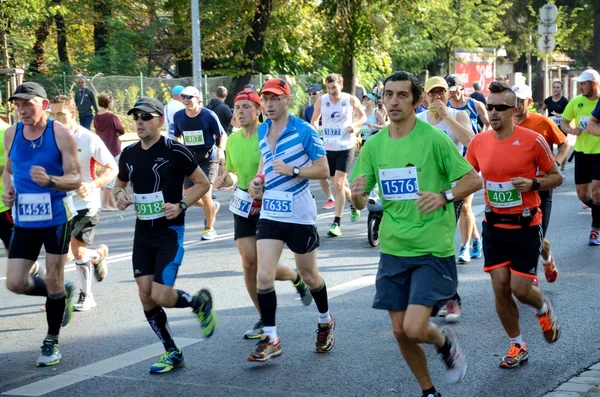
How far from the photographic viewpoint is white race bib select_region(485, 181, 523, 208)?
6828mm

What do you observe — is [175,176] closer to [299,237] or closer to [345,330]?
[299,237]

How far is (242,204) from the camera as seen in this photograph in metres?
7.37

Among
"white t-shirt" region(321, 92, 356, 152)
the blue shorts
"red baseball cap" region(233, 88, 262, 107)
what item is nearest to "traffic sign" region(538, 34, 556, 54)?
"white t-shirt" region(321, 92, 356, 152)

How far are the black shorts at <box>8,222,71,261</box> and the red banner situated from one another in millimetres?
38915

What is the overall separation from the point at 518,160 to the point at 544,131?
195 cm

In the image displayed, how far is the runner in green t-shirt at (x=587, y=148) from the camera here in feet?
39.1

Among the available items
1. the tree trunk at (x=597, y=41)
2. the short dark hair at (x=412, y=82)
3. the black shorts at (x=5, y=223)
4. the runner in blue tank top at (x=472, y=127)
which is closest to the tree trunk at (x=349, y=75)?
the tree trunk at (x=597, y=41)

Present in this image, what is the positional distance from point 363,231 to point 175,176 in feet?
22.6

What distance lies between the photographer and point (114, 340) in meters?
7.52

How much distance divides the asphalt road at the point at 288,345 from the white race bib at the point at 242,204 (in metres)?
0.94

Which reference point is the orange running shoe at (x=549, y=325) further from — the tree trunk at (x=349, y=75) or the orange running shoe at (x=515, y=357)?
the tree trunk at (x=349, y=75)

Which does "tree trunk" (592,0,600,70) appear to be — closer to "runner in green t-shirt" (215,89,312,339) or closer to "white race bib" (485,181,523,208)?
"runner in green t-shirt" (215,89,312,339)

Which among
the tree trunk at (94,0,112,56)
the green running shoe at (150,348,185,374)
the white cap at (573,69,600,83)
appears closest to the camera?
the green running shoe at (150,348,185,374)

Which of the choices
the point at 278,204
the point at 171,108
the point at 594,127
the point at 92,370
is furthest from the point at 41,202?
the point at 171,108
